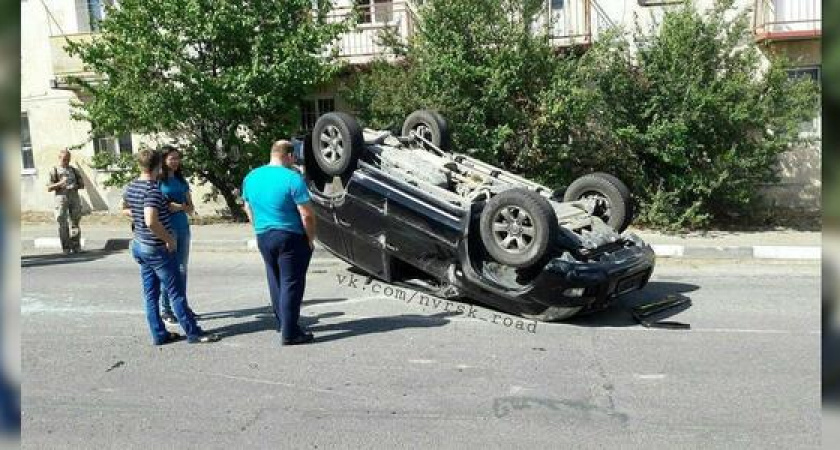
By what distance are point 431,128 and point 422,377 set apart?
4179 millimetres

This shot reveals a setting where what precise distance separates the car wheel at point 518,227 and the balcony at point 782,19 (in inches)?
384

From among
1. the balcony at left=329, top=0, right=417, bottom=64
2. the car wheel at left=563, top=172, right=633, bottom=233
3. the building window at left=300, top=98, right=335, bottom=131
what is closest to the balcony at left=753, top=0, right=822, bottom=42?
the balcony at left=329, top=0, right=417, bottom=64

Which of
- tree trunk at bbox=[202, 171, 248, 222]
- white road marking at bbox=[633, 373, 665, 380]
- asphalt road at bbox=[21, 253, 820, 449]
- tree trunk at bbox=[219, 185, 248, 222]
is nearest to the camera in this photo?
asphalt road at bbox=[21, 253, 820, 449]

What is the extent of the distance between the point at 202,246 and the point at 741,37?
9519mm

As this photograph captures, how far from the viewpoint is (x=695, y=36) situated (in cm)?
1125

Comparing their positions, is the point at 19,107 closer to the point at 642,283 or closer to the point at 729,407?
the point at 729,407

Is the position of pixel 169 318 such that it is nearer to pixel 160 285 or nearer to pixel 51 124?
pixel 160 285

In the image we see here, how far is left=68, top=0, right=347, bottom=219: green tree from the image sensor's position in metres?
11.6

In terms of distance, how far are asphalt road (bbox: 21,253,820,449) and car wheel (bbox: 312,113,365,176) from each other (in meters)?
1.42

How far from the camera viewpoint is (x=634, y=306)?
6.84 m

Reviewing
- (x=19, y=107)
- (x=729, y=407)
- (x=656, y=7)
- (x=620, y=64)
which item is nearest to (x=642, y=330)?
(x=729, y=407)

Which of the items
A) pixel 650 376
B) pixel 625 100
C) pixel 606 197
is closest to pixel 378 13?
pixel 625 100

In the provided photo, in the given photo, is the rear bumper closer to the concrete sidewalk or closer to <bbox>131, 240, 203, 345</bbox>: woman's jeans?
<bbox>131, 240, 203, 345</bbox>: woman's jeans

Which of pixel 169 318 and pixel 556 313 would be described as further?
pixel 169 318
